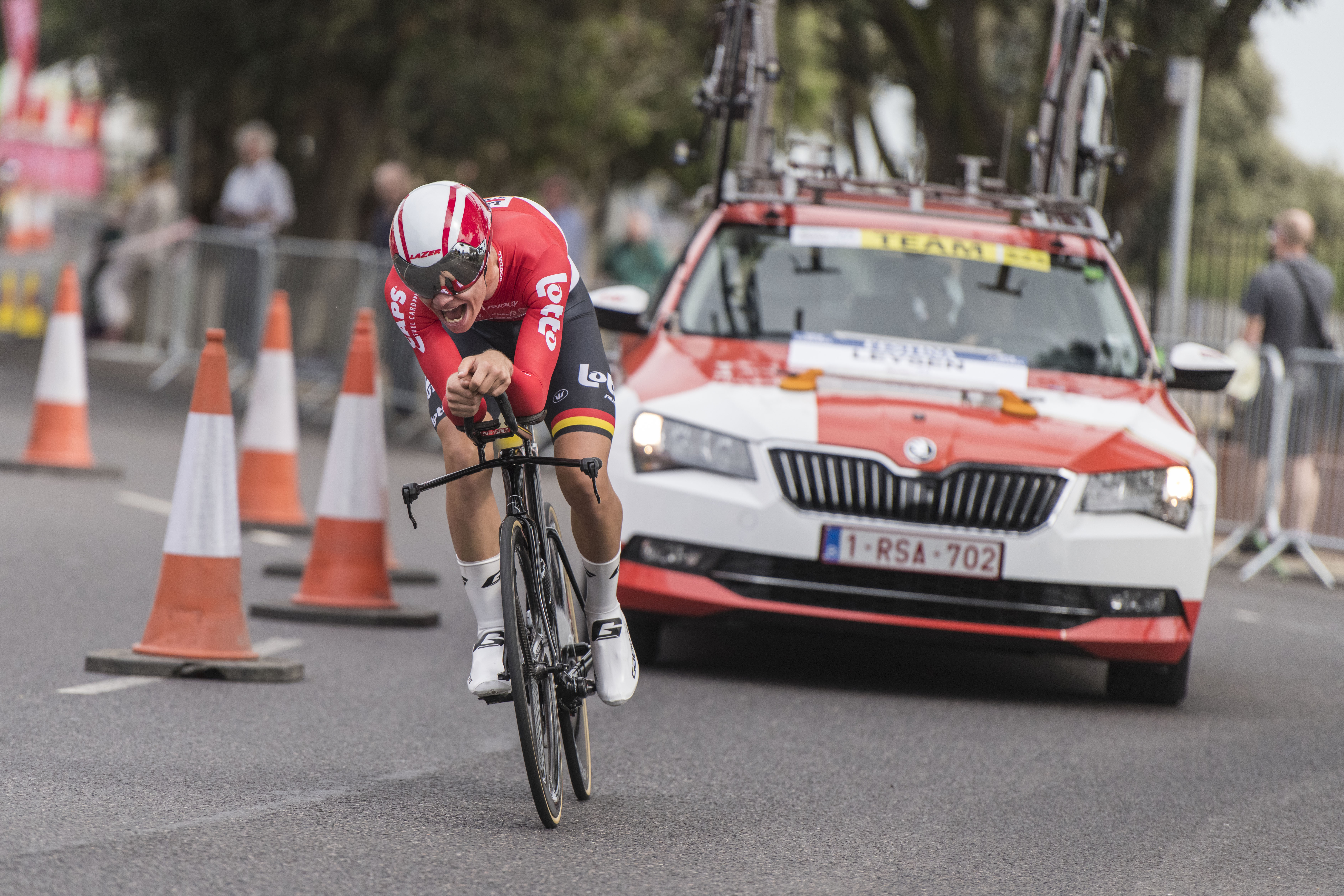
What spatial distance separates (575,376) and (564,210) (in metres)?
14.3

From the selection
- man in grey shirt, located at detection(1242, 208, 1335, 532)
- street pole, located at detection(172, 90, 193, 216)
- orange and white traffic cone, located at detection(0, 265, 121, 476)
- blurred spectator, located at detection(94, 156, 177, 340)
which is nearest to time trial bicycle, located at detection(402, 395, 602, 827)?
A: orange and white traffic cone, located at detection(0, 265, 121, 476)

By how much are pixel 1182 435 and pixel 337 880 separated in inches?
173

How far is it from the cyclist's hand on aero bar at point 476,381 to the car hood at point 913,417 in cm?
252

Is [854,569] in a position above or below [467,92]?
below

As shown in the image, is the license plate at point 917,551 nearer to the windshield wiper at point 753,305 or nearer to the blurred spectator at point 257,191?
the windshield wiper at point 753,305

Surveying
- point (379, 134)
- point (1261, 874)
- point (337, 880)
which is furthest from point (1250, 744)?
point (379, 134)

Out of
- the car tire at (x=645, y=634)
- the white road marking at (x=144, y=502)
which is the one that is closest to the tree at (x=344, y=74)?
the white road marking at (x=144, y=502)

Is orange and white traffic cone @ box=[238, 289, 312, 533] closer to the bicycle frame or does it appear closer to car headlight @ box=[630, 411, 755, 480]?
car headlight @ box=[630, 411, 755, 480]

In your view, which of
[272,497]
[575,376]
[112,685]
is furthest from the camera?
[272,497]

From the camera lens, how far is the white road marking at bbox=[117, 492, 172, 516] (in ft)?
37.8

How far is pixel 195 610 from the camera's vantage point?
22.9 feet

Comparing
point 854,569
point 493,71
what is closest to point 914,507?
point 854,569

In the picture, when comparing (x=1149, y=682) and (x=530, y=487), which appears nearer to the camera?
(x=530, y=487)

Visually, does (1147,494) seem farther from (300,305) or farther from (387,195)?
(387,195)
